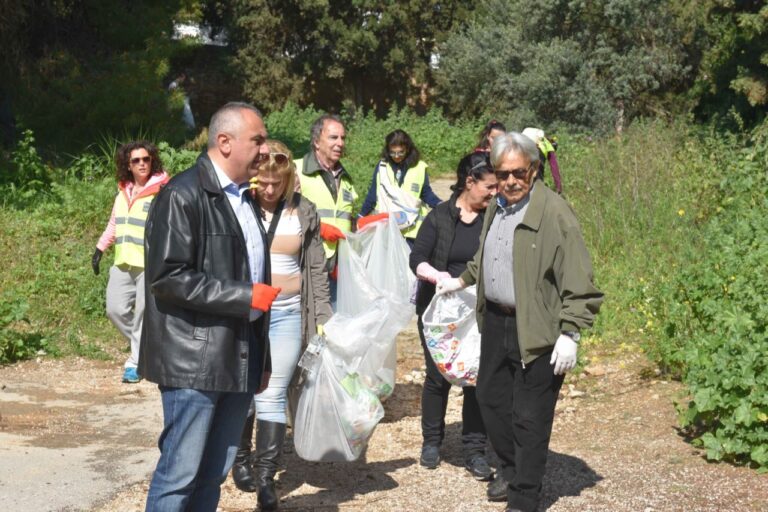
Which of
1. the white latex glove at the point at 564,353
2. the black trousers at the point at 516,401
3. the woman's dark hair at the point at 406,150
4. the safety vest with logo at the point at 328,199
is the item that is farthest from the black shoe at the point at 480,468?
the woman's dark hair at the point at 406,150

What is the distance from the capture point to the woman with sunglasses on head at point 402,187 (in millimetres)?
8195

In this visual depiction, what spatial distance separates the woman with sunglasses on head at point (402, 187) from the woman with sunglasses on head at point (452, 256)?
2208 mm

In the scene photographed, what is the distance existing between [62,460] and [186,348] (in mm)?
2743

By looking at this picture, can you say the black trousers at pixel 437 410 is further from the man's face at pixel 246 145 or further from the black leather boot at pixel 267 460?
the man's face at pixel 246 145

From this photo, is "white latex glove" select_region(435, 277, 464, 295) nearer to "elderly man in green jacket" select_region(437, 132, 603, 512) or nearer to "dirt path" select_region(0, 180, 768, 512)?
"elderly man in green jacket" select_region(437, 132, 603, 512)

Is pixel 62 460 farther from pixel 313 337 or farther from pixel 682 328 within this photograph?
pixel 682 328

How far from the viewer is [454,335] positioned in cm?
571

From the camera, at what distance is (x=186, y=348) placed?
141 inches

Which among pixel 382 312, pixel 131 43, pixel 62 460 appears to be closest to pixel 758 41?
pixel 131 43

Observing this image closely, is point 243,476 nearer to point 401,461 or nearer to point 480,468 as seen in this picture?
point 401,461

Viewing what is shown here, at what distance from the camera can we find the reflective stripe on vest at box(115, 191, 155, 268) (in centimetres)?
752

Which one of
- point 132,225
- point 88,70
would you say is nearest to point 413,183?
point 132,225

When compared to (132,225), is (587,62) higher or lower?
higher

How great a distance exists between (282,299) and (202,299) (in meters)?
1.75
